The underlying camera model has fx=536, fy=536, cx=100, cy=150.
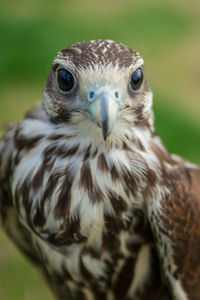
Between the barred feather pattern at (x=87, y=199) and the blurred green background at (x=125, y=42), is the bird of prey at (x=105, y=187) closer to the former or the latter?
the barred feather pattern at (x=87, y=199)

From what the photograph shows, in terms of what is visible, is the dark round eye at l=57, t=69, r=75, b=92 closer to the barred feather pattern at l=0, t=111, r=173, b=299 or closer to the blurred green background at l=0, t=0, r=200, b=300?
the barred feather pattern at l=0, t=111, r=173, b=299

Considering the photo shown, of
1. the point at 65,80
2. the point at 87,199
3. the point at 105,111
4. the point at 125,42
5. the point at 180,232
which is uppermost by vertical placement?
the point at 125,42

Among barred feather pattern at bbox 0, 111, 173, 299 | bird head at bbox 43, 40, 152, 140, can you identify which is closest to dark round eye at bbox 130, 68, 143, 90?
bird head at bbox 43, 40, 152, 140

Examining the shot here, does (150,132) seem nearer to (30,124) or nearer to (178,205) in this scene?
(178,205)

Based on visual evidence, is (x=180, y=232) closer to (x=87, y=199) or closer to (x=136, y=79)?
(x=87, y=199)

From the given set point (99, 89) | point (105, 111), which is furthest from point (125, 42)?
point (105, 111)

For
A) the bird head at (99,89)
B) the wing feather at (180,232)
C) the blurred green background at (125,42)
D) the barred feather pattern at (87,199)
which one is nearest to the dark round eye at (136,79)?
the bird head at (99,89)

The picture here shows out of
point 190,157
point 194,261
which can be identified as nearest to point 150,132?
point 194,261
